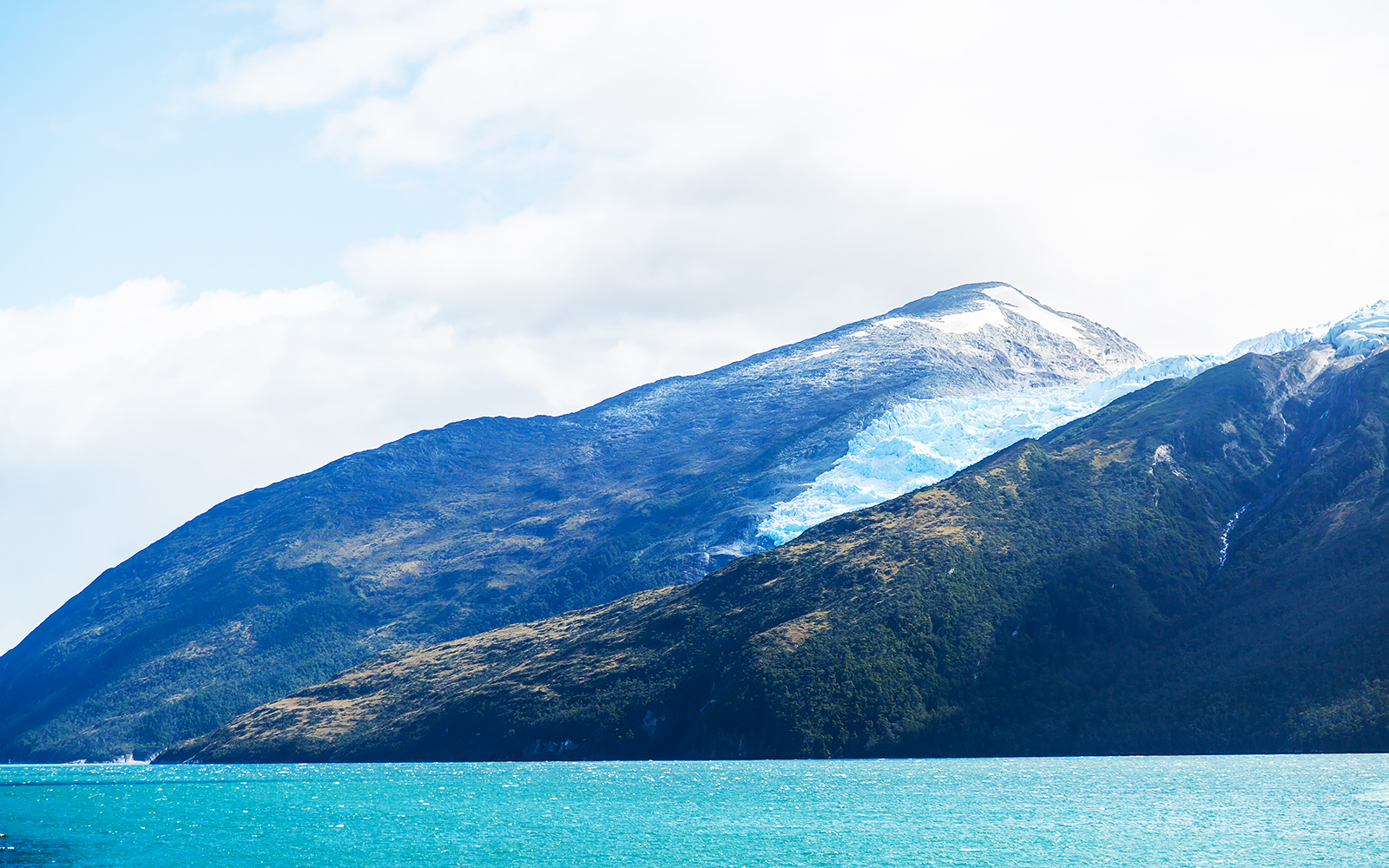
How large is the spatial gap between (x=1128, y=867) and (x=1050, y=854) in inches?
321

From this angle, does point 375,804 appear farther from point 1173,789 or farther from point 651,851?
point 1173,789

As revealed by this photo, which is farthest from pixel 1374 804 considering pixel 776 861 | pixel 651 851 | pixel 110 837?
pixel 110 837

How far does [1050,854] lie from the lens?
108 meters

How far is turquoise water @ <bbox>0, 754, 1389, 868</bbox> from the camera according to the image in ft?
360

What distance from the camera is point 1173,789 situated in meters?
157

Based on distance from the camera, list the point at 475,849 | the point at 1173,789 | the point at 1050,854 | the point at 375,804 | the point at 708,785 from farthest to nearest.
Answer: the point at 708,785
the point at 375,804
the point at 1173,789
the point at 475,849
the point at 1050,854

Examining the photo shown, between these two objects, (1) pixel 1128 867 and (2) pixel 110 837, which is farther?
(2) pixel 110 837

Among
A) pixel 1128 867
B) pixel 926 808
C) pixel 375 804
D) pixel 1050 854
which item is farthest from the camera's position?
pixel 375 804

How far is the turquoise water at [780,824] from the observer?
4316 inches

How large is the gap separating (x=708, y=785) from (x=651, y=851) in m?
73.6

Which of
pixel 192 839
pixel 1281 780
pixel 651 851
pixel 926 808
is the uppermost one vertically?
pixel 192 839

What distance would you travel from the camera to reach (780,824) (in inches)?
5182

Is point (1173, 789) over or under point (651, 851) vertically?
under

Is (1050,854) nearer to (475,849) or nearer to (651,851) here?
(651,851)
